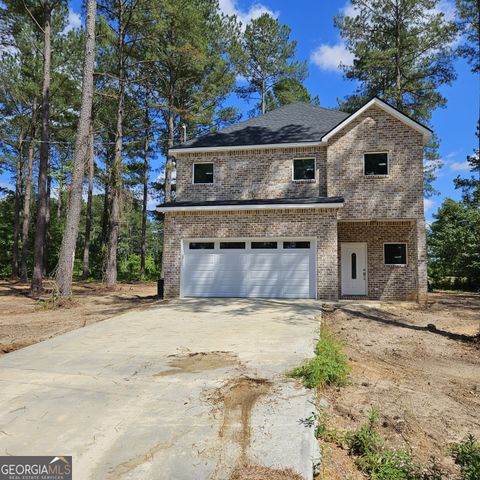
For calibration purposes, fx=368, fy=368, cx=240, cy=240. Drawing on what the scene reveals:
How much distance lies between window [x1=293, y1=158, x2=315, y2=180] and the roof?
126cm

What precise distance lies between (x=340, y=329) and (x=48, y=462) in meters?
7.37

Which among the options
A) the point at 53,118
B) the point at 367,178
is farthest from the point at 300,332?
the point at 53,118

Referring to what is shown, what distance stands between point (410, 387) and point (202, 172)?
42.4 feet

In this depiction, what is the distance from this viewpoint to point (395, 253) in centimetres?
1547

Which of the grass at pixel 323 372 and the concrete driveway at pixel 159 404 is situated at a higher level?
the grass at pixel 323 372

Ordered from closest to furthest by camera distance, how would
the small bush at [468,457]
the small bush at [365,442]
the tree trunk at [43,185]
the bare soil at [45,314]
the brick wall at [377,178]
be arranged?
the small bush at [468,457] → the small bush at [365,442] → the bare soil at [45,314] → the brick wall at [377,178] → the tree trunk at [43,185]

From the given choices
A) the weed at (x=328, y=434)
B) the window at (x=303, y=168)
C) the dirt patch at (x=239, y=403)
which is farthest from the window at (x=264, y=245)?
the weed at (x=328, y=434)

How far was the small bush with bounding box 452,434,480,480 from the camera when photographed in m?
2.96

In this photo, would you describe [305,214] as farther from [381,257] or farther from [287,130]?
[287,130]

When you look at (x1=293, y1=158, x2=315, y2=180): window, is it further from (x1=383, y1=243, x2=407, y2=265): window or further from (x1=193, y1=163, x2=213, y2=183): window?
(x1=383, y1=243, x2=407, y2=265): window

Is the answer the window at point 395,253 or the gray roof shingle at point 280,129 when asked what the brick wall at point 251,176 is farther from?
the window at point 395,253

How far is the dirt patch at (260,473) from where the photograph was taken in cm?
273

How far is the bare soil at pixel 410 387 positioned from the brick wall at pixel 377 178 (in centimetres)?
529

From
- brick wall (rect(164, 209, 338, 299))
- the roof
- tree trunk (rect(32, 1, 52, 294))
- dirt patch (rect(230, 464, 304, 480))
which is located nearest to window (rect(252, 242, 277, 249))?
brick wall (rect(164, 209, 338, 299))
